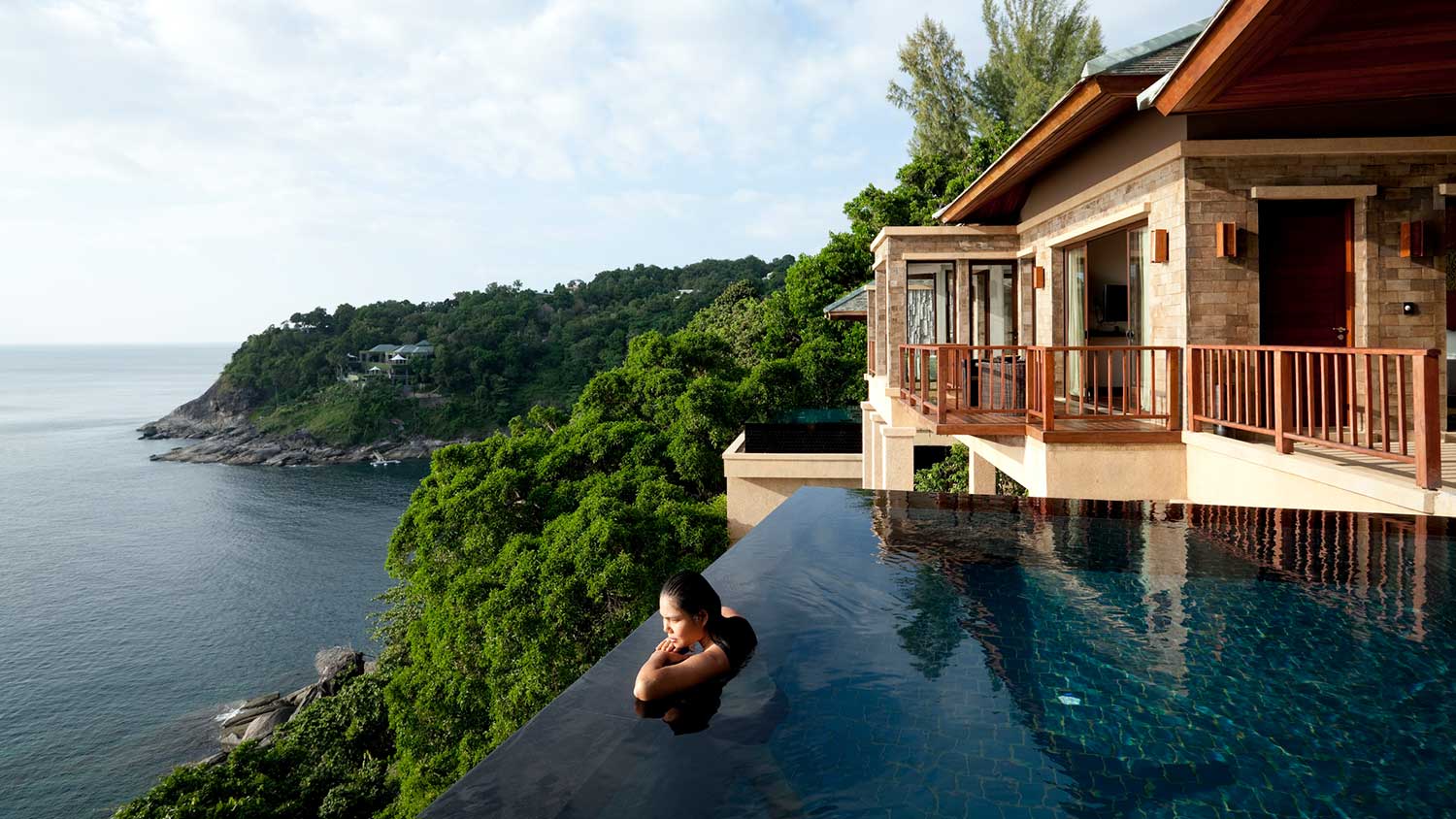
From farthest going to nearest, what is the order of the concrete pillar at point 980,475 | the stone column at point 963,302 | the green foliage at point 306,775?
the green foliage at point 306,775, the concrete pillar at point 980,475, the stone column at point 963,302

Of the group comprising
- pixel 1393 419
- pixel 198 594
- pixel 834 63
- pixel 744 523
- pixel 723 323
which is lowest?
pixel 198 594

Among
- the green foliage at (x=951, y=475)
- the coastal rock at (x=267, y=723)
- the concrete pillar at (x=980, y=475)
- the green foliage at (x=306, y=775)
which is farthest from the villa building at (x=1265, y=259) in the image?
the coastal rock at (x=267, y=723)

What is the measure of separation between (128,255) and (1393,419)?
8918 cm

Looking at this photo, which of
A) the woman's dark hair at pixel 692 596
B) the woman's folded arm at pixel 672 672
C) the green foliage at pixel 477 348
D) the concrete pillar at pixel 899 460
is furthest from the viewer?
the green foliage at pixel 477 348

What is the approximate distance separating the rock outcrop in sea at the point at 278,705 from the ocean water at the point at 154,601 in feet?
2.06

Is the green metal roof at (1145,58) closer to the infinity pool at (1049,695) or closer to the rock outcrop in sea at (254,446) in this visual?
the infinity pool at (1049,695)

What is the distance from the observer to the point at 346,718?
2064 cm

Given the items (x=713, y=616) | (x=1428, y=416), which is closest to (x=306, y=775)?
(x=713, y=616)

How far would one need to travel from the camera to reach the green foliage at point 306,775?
1376 centimetres

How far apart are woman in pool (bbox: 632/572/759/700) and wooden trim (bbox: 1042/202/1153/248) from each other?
248 inches

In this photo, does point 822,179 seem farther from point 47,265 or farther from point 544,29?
point 47,265

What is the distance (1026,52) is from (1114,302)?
979 inches

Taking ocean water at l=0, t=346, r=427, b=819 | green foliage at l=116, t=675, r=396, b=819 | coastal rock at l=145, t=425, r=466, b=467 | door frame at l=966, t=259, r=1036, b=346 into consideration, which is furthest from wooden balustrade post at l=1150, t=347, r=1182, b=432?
coastal rock at l=145, t=425, r=466, b=467

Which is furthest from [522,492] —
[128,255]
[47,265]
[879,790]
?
[47,265]
